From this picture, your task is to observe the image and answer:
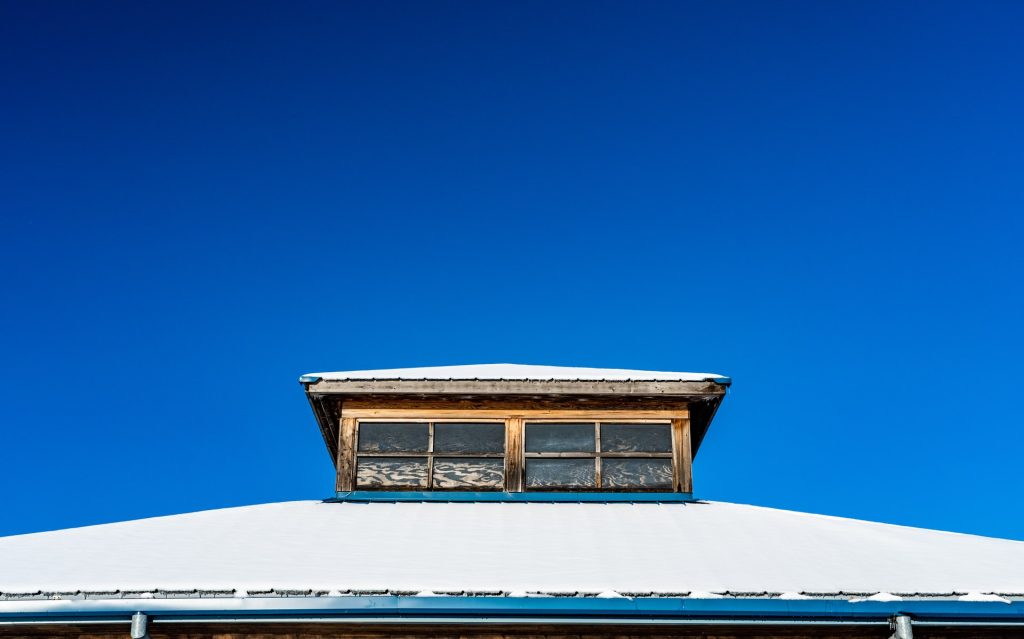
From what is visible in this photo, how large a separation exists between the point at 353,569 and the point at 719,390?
5824 mm

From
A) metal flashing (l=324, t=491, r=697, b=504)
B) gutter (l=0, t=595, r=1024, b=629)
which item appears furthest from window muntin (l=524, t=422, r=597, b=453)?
gutter (l=0, t=595, r=1024, b=629)

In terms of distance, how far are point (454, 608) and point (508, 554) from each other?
50.8 inches

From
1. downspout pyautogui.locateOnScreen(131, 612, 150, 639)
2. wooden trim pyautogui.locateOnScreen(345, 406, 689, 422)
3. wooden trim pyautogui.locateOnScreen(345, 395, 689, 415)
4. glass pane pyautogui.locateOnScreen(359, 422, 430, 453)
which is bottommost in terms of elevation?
downspout pyautogui.locateOnScreen(131, 612, 150, 639)

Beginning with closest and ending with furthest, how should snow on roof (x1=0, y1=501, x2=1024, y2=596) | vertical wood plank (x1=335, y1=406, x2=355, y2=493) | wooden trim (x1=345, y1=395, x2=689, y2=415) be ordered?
1. snow on roof (x1=0, y1=501, x2=1024, y2=596)
2. vertical wood plank (x1=335, y1=406, x2=355, y2=493)
3. wooden trim (x1=345, y1=395, x2=689, y2=415)

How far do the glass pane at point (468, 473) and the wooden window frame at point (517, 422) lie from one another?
62 millimetres

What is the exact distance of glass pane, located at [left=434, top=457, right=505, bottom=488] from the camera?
11.1 meters

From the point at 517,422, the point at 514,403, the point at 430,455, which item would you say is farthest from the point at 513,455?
the point at 430,455

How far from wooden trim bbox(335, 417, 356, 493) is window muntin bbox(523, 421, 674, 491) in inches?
84.2

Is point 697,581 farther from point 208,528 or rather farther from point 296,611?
point 208,528

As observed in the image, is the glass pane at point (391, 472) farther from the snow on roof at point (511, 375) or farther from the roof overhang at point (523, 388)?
the snow on roof at point (511, 375)

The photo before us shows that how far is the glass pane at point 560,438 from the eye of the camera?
446 inches

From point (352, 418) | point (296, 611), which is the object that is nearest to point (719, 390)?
point (352, 418)

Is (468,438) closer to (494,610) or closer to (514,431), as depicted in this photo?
(514,431)

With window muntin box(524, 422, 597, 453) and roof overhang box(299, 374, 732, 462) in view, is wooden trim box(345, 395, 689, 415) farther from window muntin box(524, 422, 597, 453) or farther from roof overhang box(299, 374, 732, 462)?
window muntin box(524, 422, 597, 453)
